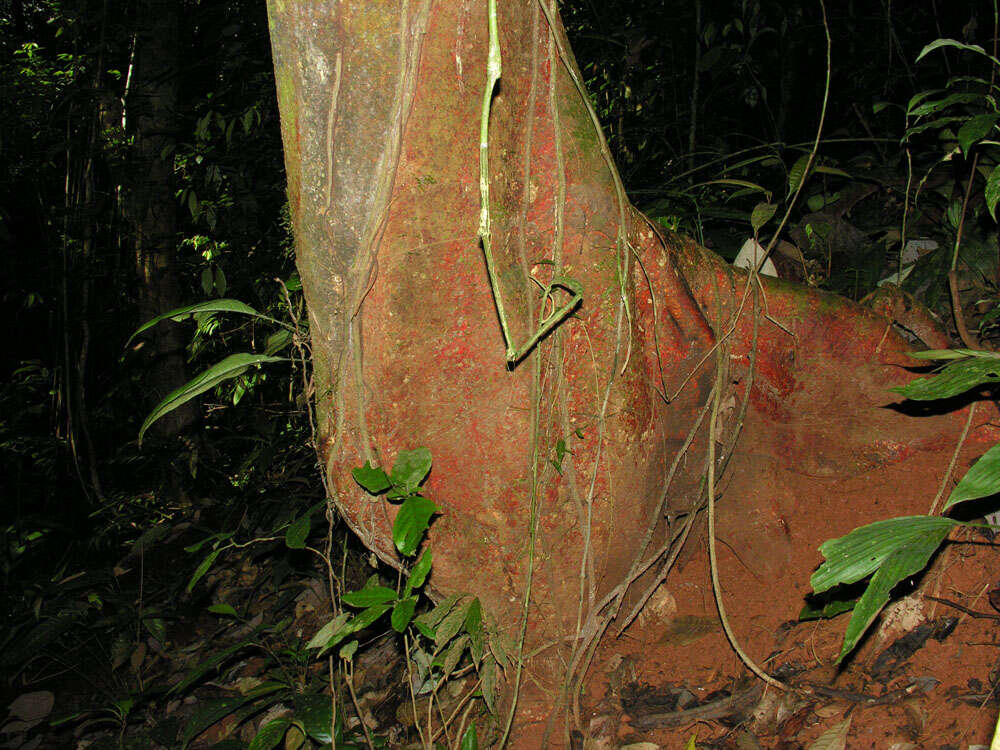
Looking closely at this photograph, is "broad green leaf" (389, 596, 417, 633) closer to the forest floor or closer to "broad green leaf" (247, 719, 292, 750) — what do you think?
the forest floor

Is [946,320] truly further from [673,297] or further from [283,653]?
[283,653]

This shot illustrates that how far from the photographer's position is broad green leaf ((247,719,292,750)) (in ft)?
6.15

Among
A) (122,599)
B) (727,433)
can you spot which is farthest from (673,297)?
(122,599)

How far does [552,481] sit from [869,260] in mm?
1596

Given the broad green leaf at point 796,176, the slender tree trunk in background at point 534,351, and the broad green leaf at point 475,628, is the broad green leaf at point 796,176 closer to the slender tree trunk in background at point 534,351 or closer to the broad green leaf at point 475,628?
the slender tree trunk in background at point 534,351

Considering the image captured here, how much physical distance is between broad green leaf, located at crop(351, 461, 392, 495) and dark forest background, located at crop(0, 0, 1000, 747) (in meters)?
0.72

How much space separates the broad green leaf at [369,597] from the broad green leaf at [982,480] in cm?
114

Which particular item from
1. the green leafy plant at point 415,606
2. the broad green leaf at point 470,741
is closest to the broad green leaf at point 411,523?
the green leafy plant at point 415,606

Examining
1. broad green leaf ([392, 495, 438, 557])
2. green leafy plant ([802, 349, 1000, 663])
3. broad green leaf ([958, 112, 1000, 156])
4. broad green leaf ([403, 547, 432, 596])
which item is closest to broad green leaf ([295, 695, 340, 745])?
broad green leaf ([403, 547, 432, 596])

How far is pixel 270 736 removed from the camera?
1.90 metres

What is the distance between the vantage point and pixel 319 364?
5.53 ft

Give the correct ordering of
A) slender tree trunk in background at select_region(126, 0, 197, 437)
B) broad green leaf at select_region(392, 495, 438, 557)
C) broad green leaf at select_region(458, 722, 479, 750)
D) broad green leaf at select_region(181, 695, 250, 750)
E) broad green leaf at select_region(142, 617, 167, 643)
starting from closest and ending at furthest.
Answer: broad green leaf at select_region(392, 495, 438, 557), broad green leaf at select_region(458, 722, 479, 750), broad green leaf at select_region(181, 695, 250, 750), broad green leaf at select_region(142, 617, 167, 643), slender tree trunk in background at select_region(126, 0, 197, 437)

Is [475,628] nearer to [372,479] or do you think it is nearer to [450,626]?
[450,626]

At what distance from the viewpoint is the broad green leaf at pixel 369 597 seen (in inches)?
63.5
